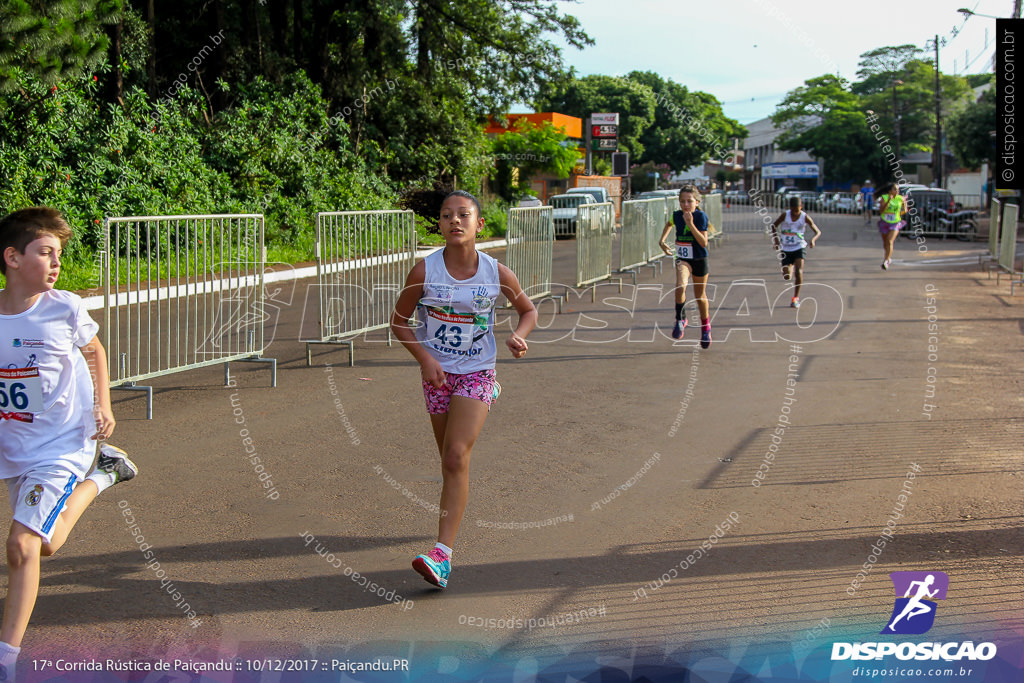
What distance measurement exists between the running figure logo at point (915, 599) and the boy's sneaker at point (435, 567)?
1880 millimetres

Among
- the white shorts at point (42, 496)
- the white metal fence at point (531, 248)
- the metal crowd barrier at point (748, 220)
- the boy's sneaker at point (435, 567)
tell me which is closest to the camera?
the white shorts at point (42, 496)

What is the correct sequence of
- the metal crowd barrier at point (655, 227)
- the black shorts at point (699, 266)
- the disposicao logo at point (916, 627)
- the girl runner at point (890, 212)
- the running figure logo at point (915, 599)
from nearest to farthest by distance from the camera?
the disposicao logo at point (916, 627) < the running figure logo at point (915, 599) < the black shorts at point (699, 266) < the girl runner at point (890, 212) < the metal crowd barrier at point (655, 227)

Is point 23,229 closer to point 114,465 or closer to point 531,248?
point 114,465

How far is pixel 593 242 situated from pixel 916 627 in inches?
519

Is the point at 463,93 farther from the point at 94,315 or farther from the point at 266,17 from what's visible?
the point at 94,315

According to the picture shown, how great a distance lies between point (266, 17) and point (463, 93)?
622 centimetres

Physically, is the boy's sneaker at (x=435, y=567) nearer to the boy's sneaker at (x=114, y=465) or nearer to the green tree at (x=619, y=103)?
the boy's sneaker at (x=114, y=465)

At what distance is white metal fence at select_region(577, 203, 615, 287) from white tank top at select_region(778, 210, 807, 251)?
3214 mm

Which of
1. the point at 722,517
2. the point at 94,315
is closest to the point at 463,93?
the point at 94,315

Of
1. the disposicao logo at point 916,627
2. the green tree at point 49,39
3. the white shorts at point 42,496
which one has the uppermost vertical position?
the green tree at point 49,39

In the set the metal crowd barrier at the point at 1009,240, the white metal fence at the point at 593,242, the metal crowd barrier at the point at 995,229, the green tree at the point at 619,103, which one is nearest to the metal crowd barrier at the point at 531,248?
the white metal fence at the point at 593,242

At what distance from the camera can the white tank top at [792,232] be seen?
1513 centimetres

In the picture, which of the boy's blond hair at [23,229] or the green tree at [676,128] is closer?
the boy's blond hair at [23,229]

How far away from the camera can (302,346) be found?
1152 cm
